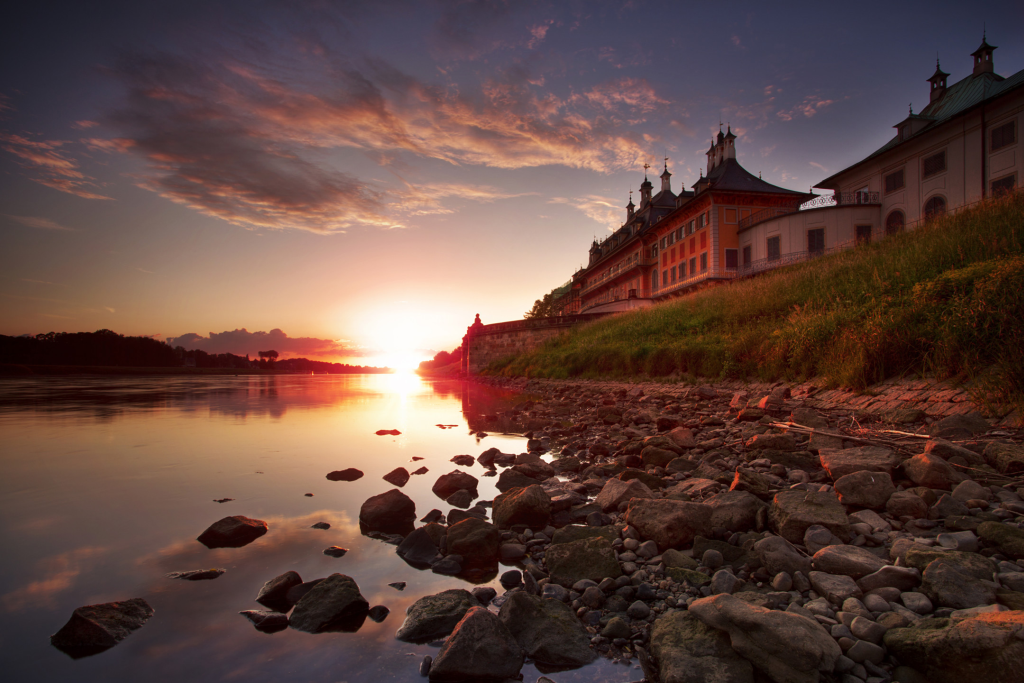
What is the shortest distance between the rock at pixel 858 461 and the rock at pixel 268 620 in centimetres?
415

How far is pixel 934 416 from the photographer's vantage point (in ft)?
17.7

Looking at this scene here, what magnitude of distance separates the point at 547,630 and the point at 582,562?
0.67 metres

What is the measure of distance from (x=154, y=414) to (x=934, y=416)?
18.1 metres

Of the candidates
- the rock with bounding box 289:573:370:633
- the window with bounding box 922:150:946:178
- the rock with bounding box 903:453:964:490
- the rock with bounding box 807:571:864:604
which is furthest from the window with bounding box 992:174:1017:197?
the rock with bounding box 289:573:370:633

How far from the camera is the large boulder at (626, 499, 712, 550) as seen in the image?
3.19 metres

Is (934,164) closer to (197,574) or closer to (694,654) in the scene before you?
(694,654)

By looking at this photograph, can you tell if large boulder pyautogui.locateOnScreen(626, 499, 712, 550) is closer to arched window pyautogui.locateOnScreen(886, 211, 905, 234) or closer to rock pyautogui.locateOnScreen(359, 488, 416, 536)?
rock pyautogui.locateOnScreen(359, 488, 416, 536)

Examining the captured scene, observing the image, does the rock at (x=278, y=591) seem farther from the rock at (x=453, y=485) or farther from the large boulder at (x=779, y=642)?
the large boulder at (x=779, y=642)

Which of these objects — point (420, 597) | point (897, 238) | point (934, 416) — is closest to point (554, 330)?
point (897, 238)

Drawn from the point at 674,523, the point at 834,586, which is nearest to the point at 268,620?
the point at 674,523

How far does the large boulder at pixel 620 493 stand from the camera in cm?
405

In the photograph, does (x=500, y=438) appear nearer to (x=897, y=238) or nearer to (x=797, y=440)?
(x=797, y=440)

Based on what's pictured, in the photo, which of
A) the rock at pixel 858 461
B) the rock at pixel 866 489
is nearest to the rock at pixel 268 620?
the rock at pixel 866 489

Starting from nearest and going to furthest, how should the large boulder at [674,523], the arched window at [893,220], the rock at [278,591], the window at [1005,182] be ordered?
the rock at [278,591] < the large boulder at [674,523] < the window at [1005,182] < the arched window at [893,220]
